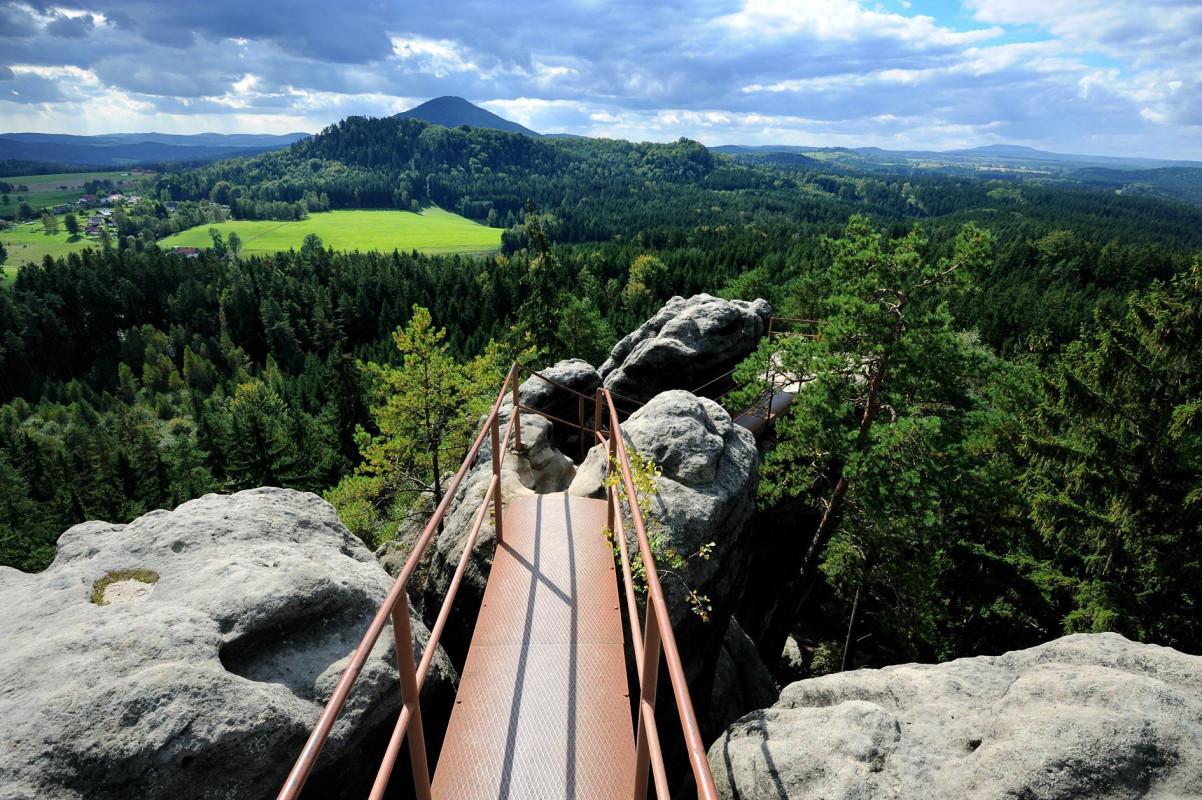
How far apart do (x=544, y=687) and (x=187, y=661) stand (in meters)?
2.85

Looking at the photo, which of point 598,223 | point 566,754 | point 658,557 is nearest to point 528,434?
point 658,557

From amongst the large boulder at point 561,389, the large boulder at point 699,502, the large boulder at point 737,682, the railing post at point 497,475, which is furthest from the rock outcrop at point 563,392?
the railing post at point 497,475

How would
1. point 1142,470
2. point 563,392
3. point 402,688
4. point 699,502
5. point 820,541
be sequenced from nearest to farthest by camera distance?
point 402,688 < point 699,502 < point 1142,470 < point 820,541 < point 563,392

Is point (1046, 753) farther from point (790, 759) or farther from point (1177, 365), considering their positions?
point (1177, 365)

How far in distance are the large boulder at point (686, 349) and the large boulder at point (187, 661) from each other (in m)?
16.5

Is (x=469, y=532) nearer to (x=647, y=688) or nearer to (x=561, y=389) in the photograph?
(x=647, y=688)

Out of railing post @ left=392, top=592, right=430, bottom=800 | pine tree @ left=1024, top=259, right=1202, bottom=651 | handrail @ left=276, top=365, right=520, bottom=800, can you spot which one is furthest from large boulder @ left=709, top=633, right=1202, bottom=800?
pine tree @ left=1024, top=259, right=1202, bottom=651

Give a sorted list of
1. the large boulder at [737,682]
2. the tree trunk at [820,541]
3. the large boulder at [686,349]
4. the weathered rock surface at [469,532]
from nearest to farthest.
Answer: the weathered rock surface at [469,532] < the large boulder at [737,682] < the tree trunk at [820,541] < the large boulder at [686,349]

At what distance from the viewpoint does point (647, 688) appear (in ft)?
10.9

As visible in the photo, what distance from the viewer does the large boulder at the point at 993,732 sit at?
12.9ft

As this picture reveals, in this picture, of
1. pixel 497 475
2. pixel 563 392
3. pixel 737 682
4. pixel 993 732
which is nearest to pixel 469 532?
pixel 497 475

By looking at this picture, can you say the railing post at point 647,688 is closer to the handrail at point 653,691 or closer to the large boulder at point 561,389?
the handrail at point 653,691

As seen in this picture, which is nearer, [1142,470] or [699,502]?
[699,502]

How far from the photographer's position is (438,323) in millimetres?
87562
